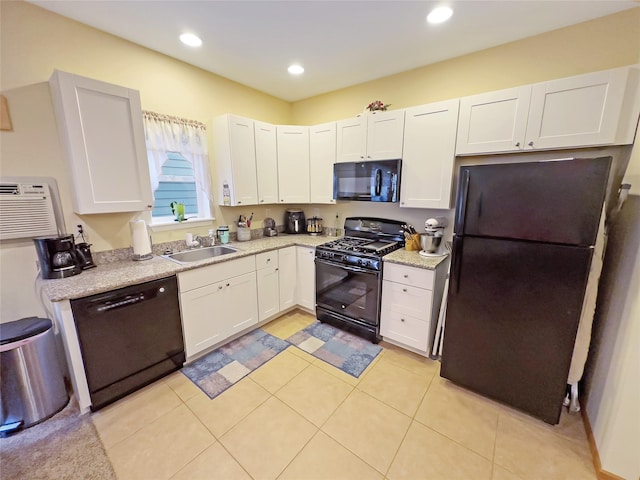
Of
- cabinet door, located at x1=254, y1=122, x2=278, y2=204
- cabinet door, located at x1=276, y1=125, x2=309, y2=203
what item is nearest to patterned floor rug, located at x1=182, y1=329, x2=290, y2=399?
cabinet door, located at x1=254, y1=122, x2=278, y2=204

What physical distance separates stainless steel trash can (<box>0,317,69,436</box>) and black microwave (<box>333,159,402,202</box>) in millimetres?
2716

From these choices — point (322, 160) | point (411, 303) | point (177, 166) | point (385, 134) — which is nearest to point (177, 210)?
point (177, 166)

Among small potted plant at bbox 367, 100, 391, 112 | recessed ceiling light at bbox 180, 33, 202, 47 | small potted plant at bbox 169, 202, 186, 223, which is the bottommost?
small potted plant at bbox 169, 202, 186, 223

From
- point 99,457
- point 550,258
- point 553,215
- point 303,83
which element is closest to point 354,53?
point 303,83

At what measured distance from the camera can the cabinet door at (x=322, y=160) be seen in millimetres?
3035

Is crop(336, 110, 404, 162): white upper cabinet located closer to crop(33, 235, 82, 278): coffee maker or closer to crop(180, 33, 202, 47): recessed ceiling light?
crop(180, 33, 202, 47): recessed ceiling light

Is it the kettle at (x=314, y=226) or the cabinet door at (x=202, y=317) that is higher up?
the kettle at (x=314, y=226)

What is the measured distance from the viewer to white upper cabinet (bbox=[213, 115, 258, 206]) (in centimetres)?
275

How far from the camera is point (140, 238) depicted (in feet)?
7.40

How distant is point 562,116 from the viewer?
186 centimetres

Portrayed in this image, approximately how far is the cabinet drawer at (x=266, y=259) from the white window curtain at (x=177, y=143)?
837mm

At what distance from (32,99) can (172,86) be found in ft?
3.40

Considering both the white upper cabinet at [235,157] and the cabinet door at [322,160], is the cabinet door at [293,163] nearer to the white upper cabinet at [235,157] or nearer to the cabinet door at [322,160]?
the cabinet door at [322,160]

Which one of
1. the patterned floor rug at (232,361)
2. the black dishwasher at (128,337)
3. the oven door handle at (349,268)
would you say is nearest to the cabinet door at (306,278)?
the oven door handle at (349,268)
